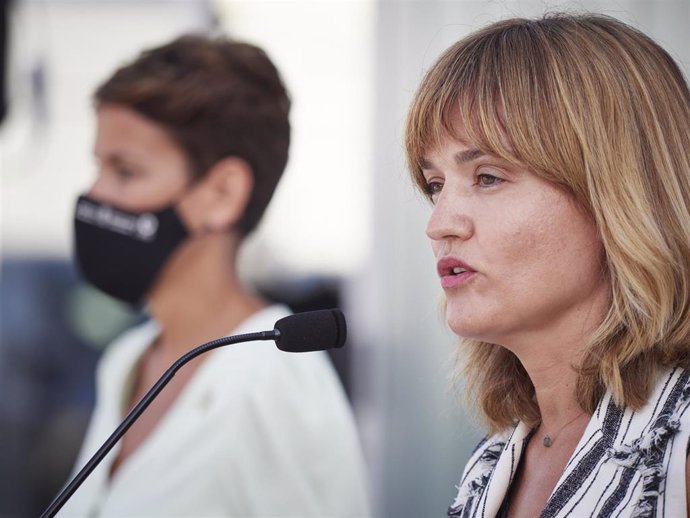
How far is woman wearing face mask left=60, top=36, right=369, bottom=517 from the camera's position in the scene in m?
2.41

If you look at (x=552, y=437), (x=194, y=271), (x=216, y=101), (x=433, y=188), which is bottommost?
(x=552, y=437)

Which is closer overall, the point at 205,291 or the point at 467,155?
the point at 467,155

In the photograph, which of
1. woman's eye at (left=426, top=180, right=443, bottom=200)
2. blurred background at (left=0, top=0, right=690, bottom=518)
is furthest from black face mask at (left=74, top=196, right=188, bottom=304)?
woman's eye at (left=426, top=180, right=443, bottom=200)

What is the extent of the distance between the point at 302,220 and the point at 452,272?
2.76m

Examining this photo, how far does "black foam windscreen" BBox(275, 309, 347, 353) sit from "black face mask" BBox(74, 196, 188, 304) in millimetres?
1182

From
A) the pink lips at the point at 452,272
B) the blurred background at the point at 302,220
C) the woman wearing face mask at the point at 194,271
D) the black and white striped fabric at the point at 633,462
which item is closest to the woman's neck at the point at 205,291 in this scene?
the woman wearing face mask at the point at 194,271

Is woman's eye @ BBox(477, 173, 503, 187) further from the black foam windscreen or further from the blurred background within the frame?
the blurred background

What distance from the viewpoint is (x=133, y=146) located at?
271 cm

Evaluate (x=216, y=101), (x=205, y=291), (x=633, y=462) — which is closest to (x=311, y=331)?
(x=633, y=462)

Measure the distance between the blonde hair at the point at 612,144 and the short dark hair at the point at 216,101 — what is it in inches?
48.0

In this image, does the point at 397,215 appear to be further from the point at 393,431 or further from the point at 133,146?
the point at 133,146

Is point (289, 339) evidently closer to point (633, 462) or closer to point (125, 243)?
point (633, 462)

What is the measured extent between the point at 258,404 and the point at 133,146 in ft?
2.57

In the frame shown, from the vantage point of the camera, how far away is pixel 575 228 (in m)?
1.50
